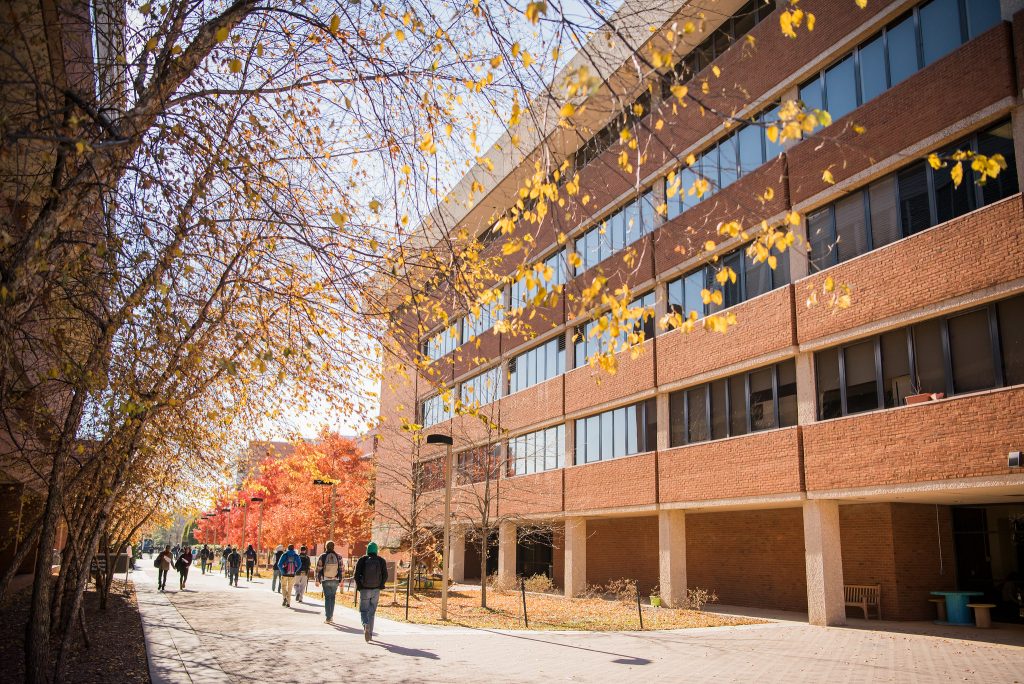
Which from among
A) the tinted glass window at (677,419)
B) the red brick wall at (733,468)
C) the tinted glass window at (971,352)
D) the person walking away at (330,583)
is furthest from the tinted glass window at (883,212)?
the person walking away at (330,583)

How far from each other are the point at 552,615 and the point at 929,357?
1100 centimetres

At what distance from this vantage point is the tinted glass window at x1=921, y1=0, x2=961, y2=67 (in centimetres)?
1595

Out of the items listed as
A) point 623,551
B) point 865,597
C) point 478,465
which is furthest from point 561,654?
point 478,465

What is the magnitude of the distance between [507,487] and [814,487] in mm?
17329

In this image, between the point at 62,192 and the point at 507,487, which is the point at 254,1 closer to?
the point at 62,192

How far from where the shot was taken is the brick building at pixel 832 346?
48.8 ft

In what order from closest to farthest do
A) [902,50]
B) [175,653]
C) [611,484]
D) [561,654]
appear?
[175,653], [561,654], [902,50], [611,484]

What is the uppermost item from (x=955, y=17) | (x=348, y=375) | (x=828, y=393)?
(x=955, y=17)

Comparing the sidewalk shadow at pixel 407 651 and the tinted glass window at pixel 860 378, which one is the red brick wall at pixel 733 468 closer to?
the tinted glass window at pixel 860 378

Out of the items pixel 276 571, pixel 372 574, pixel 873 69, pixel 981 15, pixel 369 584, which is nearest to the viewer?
pixel 369 584

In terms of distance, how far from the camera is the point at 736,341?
69.2 ft

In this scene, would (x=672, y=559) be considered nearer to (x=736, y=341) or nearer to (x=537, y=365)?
(x=736, y=341)

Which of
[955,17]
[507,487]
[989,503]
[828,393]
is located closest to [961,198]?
[955,17]

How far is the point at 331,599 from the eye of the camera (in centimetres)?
1755
